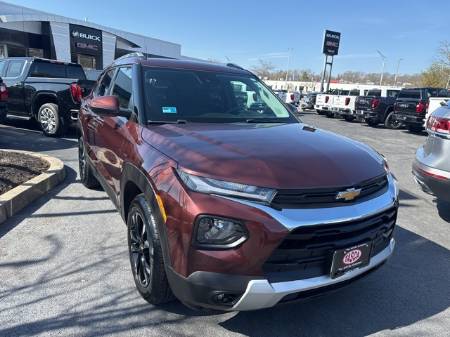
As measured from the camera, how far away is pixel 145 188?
2.81 meters

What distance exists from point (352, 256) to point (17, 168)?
5092mm

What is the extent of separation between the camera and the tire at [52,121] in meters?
9.42

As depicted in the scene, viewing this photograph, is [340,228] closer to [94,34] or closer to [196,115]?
[196,115]

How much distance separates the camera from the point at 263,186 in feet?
7.62

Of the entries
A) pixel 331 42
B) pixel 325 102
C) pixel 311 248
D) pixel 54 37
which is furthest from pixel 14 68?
pixel 331 42

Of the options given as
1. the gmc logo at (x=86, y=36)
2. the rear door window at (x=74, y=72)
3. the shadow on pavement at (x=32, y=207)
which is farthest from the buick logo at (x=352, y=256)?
the gmc logo at (x=86, y=36)

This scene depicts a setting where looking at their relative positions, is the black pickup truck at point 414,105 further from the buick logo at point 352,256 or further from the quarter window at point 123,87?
the buick logo at point 352,256

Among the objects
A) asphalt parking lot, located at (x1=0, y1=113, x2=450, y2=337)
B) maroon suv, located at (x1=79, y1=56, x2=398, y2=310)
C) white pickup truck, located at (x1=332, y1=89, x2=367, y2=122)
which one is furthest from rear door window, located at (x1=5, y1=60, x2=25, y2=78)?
white pickup truck, located at (x1=332, y1=89, x2=367, y2=122)

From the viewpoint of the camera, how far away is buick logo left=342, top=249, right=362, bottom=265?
2501 mm

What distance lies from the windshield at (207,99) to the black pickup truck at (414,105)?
13567mm

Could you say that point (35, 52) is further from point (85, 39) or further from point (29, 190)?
point (29, 190)

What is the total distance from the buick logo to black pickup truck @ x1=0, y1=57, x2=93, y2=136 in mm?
7889

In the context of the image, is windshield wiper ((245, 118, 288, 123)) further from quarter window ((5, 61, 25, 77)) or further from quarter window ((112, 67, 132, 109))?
quarter window ((5, 61, 25, 77))

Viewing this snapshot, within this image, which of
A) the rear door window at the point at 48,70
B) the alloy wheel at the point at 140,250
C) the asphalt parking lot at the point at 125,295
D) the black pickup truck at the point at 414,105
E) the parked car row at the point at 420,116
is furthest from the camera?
the black pickup truck at the point at 414,105
